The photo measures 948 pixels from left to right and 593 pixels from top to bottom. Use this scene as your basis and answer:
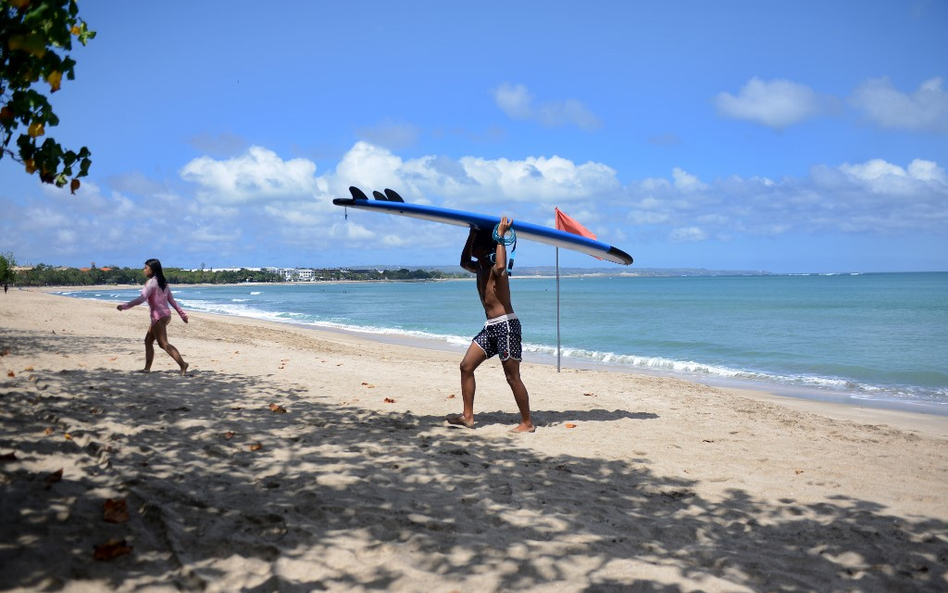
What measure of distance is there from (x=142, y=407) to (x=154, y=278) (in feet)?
11.0

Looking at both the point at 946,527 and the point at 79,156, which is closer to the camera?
the point at 79,156

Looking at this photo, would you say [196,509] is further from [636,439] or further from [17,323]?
[17,323]

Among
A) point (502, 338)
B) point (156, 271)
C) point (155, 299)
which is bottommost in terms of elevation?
point (502, 338)

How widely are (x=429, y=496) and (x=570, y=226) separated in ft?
14.7

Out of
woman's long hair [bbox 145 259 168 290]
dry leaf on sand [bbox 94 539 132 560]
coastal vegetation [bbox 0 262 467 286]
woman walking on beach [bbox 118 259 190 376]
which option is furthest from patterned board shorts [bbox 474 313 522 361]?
coastal vegetation [bbox 0 262 467 286]

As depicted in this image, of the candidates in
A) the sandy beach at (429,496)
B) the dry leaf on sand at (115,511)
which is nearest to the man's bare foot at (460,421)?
the sandy beach at (429,496)

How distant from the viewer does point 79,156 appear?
4.19 m

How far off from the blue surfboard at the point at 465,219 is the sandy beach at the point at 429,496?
2.15 m

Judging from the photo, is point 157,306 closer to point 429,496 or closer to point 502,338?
point 502,338

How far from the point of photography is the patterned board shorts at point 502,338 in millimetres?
6660

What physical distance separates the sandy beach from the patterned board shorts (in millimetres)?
898

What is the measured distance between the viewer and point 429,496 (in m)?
4.64

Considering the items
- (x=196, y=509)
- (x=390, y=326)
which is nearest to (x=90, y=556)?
(x=196, y=509)

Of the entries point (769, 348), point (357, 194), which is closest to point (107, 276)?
point (769, 348)
